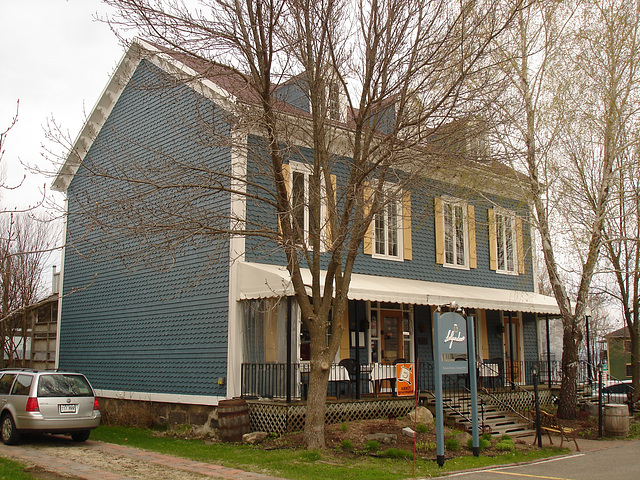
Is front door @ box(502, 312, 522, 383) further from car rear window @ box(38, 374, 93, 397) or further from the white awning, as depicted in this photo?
car rear window @ box(38, 374, 93, 397)

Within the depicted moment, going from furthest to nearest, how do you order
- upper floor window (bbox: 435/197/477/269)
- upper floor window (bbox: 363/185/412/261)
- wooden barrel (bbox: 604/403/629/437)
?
1. upper floor window (bbox: 435/197/477/269)
2. upper floor window (bbox: 363/185/412/261)
3. wooden barrel (bbox: 604/403/629/437)

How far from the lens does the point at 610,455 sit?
12.2 meters

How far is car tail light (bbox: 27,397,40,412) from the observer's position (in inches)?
468

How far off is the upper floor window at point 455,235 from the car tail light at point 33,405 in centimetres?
1110

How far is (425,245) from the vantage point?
60.3 ft

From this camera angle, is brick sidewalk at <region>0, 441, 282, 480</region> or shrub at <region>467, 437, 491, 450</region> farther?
shrub at <region>467, 437, 491, 450</region>

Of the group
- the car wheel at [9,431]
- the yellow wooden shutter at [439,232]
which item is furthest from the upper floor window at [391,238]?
the car wheel at [9,431]

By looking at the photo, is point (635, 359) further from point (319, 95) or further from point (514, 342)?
point (319, 95)

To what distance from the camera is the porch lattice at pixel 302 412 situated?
1287 centimetres

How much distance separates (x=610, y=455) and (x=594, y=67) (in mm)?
9169

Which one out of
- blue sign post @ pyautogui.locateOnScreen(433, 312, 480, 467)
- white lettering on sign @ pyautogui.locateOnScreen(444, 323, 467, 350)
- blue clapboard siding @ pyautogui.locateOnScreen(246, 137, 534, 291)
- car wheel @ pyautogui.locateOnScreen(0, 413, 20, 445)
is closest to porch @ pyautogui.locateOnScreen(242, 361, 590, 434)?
blue clapboard siding @ pyautogui.locateOnScreen(246, 137, 534, 291)

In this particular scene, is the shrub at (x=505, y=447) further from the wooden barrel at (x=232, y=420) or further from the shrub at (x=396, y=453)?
the wooden barrel at (x=232, y=420)

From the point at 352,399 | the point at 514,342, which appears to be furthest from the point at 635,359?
the point at 352,399

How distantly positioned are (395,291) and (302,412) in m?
3.34
